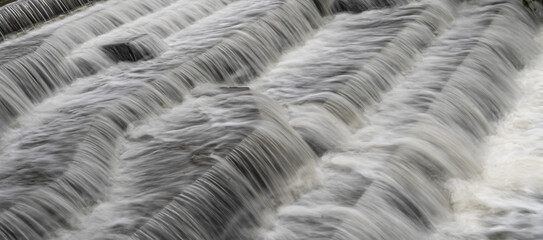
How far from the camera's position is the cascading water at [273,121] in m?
5.26

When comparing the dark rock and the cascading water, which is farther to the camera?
the dark rock

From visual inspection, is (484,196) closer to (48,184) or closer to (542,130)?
(542,130)

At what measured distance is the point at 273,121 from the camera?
6.09m

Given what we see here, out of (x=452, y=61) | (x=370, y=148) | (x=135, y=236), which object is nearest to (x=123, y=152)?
(x=135, y=236)

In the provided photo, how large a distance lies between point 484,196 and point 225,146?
2072 millimetres

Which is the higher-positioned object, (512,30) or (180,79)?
(512,30)

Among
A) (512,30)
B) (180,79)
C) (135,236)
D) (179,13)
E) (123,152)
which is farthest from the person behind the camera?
(179,13)

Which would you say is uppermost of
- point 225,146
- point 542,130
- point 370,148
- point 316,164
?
point 542,130

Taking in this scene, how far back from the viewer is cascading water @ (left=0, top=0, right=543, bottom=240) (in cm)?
526

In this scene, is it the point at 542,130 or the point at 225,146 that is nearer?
the point at 225,146

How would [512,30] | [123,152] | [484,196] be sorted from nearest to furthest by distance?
[484,196] < [123,152] < [512,30]

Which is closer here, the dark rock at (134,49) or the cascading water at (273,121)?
the cascading water at (273,121)

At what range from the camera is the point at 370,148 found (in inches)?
247

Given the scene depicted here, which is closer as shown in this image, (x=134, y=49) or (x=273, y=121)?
(x=273, y=121)
